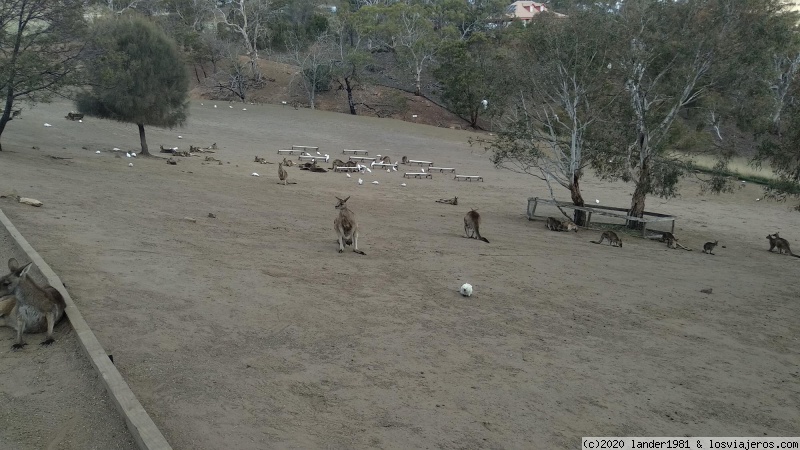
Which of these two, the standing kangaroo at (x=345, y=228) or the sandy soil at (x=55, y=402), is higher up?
the standing kangaroo at (x=345, y=228)

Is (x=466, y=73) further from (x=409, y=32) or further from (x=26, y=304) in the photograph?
(x=26, y=304)

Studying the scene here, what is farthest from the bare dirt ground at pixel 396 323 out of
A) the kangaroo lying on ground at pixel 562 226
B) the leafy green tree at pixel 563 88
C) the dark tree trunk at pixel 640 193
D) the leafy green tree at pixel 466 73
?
the leafy green tree at pixel 466 73

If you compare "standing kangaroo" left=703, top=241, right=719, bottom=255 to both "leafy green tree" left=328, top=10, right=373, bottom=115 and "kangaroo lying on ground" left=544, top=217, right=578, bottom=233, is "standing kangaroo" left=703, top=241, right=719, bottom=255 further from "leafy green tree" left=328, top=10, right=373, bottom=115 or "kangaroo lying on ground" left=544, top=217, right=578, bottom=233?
"leafy green tree" left=328, top=10, right=373, bottom=115

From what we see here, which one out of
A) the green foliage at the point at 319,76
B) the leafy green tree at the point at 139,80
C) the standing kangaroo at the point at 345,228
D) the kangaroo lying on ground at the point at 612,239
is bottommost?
the kangaroo lying on ground at the point at 612,239

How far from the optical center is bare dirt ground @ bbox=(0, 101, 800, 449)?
6.86m

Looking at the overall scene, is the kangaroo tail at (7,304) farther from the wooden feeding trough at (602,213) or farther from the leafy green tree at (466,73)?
the leafy green tree at (466,73)

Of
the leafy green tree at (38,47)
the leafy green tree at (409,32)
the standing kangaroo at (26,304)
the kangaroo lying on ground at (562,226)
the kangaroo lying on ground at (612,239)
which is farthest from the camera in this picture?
the leafy green tree at (409,32)

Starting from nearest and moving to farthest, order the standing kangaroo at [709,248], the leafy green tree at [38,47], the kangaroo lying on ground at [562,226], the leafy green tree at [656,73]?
the standing kangaroo at [709,248], the leafy green tree at [38,47], the leafy green tree at [656,73], the kangaroo lying on ground at [562,226]

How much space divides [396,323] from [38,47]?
67.2 feet

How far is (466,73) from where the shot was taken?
190 ft

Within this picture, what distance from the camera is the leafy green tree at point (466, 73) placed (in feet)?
189

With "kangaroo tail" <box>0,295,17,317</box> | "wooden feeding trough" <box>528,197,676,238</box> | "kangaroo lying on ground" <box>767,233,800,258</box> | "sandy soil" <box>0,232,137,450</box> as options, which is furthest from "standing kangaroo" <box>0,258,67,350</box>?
"kangaroo lying on ground" <box>767,233,800,258</box>

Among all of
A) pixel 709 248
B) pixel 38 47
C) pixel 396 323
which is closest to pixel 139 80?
pixel 38 47

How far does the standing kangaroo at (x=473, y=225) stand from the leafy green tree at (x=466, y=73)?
126 ft
